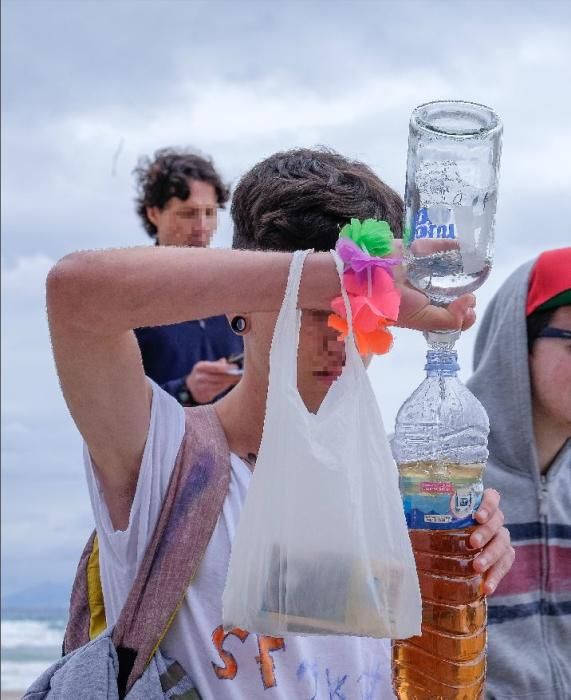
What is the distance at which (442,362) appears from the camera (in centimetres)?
179

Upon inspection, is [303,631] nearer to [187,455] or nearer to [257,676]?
[257,676]

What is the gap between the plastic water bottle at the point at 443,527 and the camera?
5.25 feet


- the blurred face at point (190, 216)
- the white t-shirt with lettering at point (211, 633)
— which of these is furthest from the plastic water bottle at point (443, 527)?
the blurred face at point (190, 216)

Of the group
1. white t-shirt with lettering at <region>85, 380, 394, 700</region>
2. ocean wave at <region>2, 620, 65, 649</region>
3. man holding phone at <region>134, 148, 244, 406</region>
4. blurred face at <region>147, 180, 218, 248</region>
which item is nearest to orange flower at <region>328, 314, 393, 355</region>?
white t-shirt with lettering at <region>85, 380, 394, 700</region>

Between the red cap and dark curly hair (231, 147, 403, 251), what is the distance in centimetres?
113

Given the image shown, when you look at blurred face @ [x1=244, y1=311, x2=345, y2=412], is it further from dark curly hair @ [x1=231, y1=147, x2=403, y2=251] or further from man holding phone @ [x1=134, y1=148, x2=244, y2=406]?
man holding phone @ [x1=134, y1=148, x2=244, y2=406]

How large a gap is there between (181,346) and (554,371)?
164 centimetres

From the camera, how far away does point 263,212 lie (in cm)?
183

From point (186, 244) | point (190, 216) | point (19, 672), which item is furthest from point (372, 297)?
point (19, 672)

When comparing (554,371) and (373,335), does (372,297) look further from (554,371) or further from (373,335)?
(554,371)

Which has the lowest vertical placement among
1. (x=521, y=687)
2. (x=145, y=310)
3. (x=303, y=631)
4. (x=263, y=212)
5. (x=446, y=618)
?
(x=521, y=687)

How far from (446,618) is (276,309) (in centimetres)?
99

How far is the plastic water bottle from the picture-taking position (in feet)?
5.25

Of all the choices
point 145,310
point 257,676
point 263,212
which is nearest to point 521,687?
point 257,676
